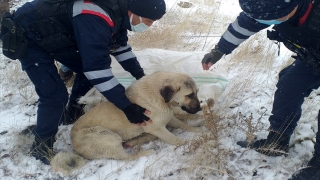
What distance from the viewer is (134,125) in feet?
12.3

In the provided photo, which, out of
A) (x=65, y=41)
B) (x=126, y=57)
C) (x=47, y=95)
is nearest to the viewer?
(x=65, y=41)

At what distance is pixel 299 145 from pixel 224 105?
116 cm

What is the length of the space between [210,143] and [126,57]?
5.50 feet

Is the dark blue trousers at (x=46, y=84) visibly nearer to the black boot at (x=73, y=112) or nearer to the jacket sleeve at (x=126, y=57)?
the jacket sleeve at (x=126, y=57)

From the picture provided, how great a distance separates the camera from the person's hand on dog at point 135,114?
11.0ft

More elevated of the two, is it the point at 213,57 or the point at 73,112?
the point at 213,57

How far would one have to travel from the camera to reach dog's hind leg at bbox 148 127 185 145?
363 cm

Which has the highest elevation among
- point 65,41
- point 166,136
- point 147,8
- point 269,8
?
point 269,8

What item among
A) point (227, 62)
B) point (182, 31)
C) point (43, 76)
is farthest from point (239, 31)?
point (182, 31)

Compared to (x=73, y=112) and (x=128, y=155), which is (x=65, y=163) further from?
(x=73, y=112)

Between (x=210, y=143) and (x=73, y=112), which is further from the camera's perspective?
(x=73, y=112)

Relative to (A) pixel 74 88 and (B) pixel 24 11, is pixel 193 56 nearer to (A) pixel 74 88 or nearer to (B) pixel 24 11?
(A) pixel 74 88

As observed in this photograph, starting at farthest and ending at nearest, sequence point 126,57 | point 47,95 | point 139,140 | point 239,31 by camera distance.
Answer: point 126,57 → point 139,140 → point 47,95 → point 239,31

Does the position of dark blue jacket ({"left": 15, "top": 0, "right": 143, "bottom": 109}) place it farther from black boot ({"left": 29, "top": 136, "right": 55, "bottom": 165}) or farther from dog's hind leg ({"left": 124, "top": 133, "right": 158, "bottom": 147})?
black boot ({"left": 29, "top": 136, "right": 55, "bottom": 165})
